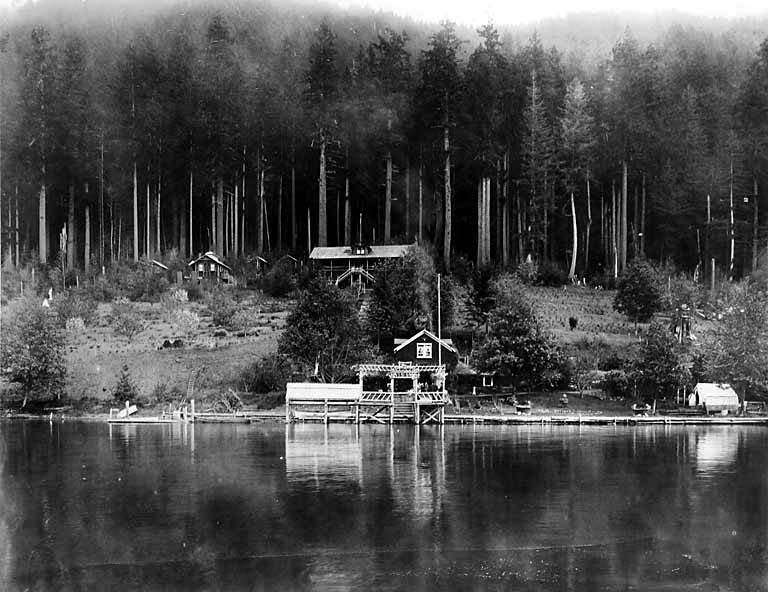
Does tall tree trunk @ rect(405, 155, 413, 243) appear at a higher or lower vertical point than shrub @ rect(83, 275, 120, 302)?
higher

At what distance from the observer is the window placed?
5169cm

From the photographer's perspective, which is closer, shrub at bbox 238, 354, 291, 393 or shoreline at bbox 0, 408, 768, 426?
shoreline at bbox 0, 408, 768, 426

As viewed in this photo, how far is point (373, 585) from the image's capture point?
20.4m

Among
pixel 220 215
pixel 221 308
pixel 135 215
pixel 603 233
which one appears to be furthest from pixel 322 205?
pixel 603 233

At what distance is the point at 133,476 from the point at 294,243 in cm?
3865

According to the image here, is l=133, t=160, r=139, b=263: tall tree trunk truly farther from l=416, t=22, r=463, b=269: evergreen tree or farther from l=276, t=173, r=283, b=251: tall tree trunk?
l=416, t=22, r=463, b=269: evergreen tree

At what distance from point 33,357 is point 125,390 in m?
5.68

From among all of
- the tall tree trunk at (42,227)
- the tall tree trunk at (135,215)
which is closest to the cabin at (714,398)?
the tall tree trunk at (135,215)

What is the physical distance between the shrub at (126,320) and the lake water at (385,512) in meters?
14.0

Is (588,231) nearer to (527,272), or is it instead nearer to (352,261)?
(527,272)

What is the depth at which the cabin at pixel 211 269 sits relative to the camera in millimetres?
64875

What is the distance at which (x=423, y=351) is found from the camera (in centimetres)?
5178

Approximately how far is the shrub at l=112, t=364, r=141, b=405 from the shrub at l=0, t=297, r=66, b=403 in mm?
3330

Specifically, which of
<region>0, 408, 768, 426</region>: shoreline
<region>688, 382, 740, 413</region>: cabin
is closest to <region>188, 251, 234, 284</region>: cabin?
<region>0, 408, 768, 426</region>: shoreline
